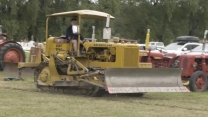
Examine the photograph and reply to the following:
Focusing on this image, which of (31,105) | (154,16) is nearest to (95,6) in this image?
(154,16)

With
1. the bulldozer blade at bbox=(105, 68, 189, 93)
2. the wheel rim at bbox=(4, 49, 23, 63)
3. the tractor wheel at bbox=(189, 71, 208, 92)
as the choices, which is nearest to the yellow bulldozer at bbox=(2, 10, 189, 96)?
the bulldozer blade at bbox=(105, 68, 189, 93)

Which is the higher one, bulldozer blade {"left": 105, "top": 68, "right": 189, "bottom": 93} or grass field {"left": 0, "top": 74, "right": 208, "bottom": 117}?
bulldozer blade {"left": 105, "top": 68, "right": 189, "bottom": 93}

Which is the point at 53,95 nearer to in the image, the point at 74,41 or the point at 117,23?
the point at 74,41

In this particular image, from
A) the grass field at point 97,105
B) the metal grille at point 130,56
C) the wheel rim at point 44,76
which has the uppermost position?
the metal grille at point 130,56

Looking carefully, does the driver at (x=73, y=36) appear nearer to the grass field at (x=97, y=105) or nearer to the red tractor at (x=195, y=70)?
the grass field at (x=97, y=105)

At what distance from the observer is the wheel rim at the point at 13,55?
65.5 ft

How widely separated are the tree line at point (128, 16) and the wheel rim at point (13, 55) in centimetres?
2179

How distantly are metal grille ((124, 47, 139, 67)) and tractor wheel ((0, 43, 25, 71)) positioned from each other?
27.6 ft

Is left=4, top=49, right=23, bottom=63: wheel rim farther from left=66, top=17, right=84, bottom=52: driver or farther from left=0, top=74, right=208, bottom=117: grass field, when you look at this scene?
left=66, top=17, right=84, bottom=52: driver

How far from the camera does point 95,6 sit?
45.7m

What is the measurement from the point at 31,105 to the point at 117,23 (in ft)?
152

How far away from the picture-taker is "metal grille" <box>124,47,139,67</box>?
495 inches

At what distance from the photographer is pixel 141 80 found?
12.5 metres

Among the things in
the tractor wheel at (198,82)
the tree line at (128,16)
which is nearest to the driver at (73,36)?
the tractor wheel at (198,82)
